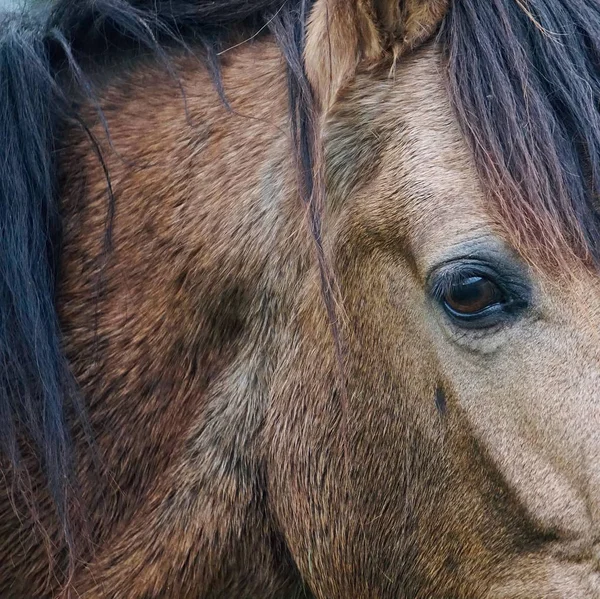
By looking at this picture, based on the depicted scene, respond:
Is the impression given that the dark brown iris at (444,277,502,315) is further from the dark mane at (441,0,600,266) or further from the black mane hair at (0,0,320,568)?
the black mane hair at (0,0,320,568)

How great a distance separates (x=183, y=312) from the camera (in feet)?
6.76

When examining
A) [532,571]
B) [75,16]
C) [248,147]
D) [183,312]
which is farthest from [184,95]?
[532,571]

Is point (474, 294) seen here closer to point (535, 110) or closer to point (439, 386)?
point (439, 386)

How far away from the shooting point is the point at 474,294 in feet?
5.78

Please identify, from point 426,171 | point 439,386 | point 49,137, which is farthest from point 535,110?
point 49,137

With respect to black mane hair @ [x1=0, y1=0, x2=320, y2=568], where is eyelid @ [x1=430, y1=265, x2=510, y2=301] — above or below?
below

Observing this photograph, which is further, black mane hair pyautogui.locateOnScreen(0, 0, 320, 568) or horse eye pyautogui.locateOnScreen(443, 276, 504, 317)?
black mane hair pyautogui.locateOnScreen(0, 0, 320, 568)

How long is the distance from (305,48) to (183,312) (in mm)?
736

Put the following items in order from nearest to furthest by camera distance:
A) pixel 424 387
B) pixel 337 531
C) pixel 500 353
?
pixel 500 353 → pixel 424 387 → pixel 337 531

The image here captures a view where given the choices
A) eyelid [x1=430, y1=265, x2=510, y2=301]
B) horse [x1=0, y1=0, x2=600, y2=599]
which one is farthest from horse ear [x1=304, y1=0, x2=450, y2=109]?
eyelid [x1=430, y1=265, x2=510, y2=301]

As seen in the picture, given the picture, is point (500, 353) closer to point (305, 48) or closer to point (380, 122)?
point (380, 122)

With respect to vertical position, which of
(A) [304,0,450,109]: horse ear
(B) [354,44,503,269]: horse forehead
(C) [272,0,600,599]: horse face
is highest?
(A) [304,0,450,109]: horse ear

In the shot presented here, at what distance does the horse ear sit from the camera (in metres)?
1.96

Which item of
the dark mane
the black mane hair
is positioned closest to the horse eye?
the dark mane
